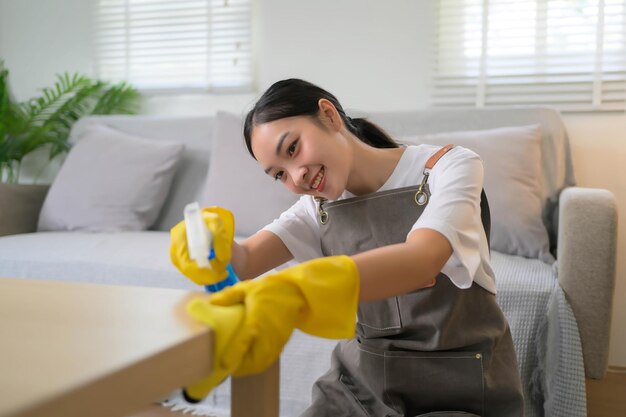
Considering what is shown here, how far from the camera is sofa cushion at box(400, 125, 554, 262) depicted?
1.87 metres

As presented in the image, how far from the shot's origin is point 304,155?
3.12ft

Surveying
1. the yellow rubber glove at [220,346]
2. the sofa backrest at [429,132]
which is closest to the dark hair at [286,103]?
the yellow rubber glove at [220,346]

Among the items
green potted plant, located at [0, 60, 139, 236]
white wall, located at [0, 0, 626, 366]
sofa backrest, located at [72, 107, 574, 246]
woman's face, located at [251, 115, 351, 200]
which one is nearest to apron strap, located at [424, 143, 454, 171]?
woman's face, located at [251, 115, 351, 200]

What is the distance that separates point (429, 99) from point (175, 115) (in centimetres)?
108

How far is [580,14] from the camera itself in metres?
2.19

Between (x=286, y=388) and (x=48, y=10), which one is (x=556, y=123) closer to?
(x=286, y=388)

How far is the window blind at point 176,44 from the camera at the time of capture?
271 centimetres

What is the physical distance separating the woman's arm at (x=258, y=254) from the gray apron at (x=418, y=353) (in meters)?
0.12

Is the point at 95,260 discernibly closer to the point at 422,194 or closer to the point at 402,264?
the point at 422,194

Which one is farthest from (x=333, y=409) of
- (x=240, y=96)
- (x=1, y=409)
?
(x=240, y=96)

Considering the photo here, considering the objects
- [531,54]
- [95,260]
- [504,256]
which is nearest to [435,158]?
[504,256]

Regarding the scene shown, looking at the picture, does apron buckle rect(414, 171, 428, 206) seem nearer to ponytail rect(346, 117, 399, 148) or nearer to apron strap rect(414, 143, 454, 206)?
apron strap rect(414, 143, 454, 206)

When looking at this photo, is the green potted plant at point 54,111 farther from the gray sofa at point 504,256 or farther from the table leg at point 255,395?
the table leg at point 255,395

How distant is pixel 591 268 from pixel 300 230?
2.36 ft
